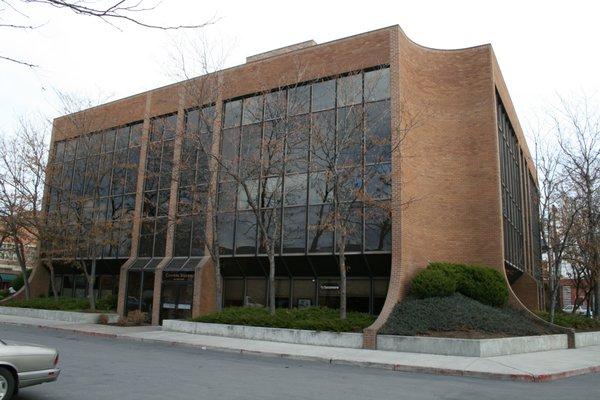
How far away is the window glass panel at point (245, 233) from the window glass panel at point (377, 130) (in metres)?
6.29

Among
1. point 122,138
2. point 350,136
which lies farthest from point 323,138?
point 122,138

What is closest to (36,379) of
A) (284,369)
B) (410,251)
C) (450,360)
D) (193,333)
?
(284,369)

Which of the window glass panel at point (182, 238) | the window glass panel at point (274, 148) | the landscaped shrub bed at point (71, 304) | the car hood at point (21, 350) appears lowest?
the landscaped shrub bed at point (71, 304)

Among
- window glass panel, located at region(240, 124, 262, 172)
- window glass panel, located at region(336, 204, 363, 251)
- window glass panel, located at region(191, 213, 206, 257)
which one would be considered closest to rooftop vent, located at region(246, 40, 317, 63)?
window glass panel, located at region(240, 124, 262, 172)

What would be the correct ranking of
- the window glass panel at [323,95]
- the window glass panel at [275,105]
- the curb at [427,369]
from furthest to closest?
1. the window glass panel at [323,95]
2. the window glass panel at [275,105]
3. the curb at [427,369]

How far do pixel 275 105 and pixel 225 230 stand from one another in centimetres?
646

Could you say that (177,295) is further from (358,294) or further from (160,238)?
(358,294)

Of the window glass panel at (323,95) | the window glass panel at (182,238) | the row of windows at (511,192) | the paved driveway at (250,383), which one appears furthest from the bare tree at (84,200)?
the row of windows at (511,192)

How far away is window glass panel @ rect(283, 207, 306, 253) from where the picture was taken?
2283cm

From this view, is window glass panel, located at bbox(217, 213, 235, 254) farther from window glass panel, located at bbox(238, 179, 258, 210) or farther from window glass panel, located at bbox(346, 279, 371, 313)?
window glass panel, located at bbox(346, 279, 371, 313)

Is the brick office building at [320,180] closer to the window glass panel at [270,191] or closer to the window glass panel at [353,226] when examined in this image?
the window glass panel at [353,226]

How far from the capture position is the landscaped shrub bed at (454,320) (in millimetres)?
16891

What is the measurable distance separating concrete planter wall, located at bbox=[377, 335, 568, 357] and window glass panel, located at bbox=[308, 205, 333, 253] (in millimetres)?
5906

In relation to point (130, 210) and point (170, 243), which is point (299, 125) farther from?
point (130, 210)
